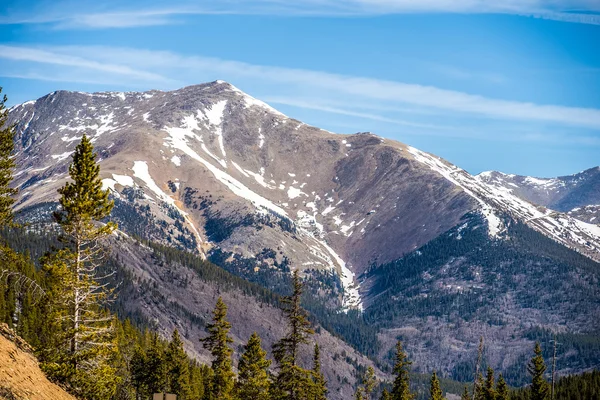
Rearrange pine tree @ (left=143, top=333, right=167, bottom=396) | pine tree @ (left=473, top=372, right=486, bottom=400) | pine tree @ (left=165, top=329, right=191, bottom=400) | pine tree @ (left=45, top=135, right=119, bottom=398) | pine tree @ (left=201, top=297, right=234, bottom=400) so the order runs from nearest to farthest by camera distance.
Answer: pine tree @ (left=45, top=135, right=119, bottom=398)
pine tree @ (left=201, top=297, right=234, bottom=400)
pine tree @ (left=143, top=333, right=167, bottom=396)
pine tree @ (left=165, top=329, right=191, bottom=400)
pine tree @ (left=473, top=372, right=486, bottom=400)

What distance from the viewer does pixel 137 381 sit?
8788 cm

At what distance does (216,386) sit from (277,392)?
1265 centimetres

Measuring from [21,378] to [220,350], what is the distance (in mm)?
30820

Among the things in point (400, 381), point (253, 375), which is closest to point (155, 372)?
point (253, 375)

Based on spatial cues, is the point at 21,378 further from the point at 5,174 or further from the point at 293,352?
the point at 293,352

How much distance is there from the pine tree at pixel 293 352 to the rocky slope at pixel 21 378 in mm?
21272

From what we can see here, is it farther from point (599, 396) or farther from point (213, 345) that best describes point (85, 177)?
Answer: point (599, 396)

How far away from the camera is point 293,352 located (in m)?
55.4

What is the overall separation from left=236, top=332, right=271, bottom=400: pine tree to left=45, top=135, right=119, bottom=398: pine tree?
26983 mm

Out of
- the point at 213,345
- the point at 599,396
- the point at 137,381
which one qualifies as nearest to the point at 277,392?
the point at 213,345

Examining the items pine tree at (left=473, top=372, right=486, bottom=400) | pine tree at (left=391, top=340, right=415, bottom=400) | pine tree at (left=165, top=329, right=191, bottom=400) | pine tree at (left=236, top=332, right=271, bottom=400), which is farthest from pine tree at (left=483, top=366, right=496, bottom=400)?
pine tree at (left=236, top=332, right=271, bottom=400)

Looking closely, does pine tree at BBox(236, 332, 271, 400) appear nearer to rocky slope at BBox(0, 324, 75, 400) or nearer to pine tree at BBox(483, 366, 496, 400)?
rocky slope at BBox(0, 324, 75, 400)

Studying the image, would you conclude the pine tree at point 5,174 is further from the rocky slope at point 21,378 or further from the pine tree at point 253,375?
the pine tree at point 253,375

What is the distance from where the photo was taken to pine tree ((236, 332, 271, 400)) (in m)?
65.2
